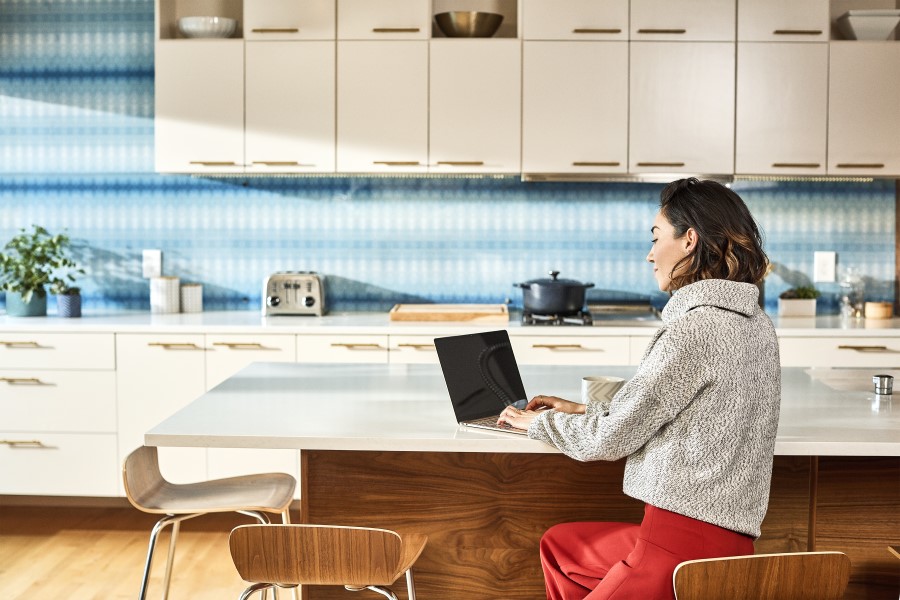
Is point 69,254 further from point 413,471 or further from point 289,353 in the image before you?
point 413,471

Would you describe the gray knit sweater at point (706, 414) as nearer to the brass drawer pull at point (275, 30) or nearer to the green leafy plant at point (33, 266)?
the brass drawer pull at point (275, 30)

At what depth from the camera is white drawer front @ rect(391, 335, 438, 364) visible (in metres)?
4.09

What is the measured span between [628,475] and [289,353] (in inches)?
96.5

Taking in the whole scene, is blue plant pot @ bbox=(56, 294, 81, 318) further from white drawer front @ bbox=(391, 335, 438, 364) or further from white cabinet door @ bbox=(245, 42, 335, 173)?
white drawer front @ bbox=(391, 335, 438, 364)

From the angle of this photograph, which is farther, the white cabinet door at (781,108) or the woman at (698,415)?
the white cabinet door at (781,108)

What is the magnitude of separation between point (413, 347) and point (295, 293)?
68cm

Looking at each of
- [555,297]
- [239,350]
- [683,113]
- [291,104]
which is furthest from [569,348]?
[291,104]

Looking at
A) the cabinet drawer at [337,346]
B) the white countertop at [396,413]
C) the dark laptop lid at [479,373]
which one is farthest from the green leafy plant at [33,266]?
the dark laptop lid at [479,373]

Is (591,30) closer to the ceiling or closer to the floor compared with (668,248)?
closer to the ceiling

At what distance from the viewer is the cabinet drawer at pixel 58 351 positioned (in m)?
4.07

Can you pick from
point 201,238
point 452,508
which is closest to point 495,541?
point 452,508

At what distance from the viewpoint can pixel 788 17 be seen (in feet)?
13.6

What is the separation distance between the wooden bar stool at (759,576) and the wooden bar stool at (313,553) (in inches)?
20.1

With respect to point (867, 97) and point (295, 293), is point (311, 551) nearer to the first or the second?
point (295, 293)
